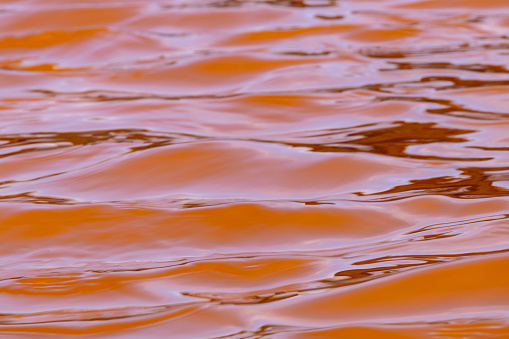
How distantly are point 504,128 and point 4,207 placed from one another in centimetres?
116

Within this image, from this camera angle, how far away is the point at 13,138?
2.23m

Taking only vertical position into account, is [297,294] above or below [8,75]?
below

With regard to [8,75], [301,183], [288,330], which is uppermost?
[8,75]

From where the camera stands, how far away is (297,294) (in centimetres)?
136

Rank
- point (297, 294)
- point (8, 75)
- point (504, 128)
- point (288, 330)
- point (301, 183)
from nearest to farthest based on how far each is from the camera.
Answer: point (288, 330)
point (297, 294)
point (301, 183)
point (504, 128)
point (8, 75)

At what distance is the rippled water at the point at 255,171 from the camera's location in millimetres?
1330

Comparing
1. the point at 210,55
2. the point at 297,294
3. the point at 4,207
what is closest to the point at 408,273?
the point at 297,294

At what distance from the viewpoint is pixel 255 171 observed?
1939 millimetres

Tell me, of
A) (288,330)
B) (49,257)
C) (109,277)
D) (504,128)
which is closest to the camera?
(288,330)

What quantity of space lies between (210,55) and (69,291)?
1.57 metres

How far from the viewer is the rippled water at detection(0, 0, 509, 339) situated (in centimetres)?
133

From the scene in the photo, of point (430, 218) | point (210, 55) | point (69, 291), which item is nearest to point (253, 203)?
point (430, 218)

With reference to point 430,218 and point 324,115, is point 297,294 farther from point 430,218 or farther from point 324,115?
point 324,115

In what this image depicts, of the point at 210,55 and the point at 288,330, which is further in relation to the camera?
the point at 210,55
